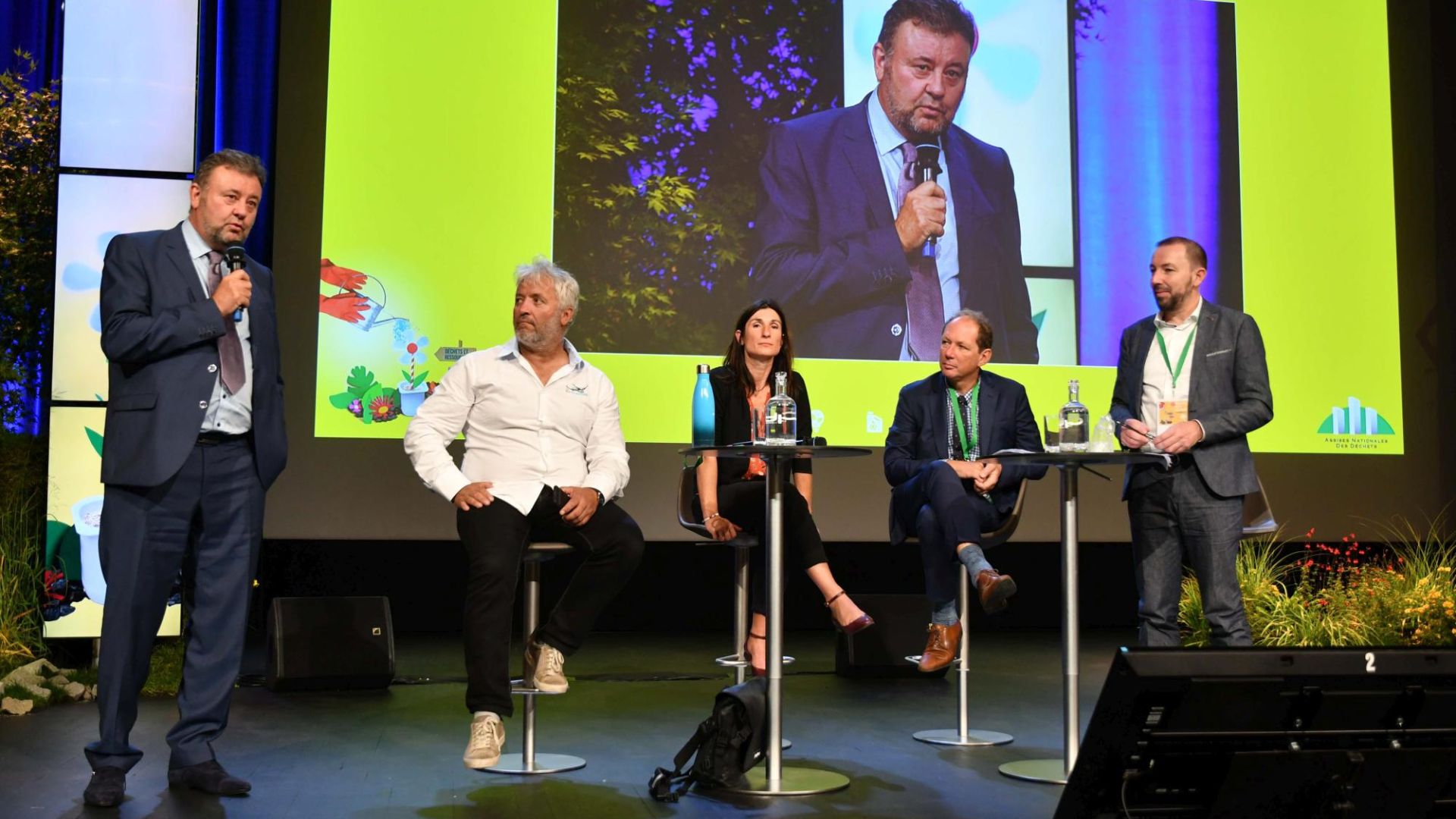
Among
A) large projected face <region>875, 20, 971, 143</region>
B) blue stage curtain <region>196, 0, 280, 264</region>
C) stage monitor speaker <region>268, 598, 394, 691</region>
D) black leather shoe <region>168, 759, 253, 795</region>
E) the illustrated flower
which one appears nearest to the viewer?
black leather shoe <region>168, 759, 253, 795</region>

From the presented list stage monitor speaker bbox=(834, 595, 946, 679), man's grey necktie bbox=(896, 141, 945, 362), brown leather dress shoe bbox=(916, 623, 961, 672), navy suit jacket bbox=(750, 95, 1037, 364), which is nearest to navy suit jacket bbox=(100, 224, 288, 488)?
brown leather dress shoe bbox=(916, 623, 961, 672)

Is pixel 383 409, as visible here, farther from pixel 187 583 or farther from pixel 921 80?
pixel 921 80

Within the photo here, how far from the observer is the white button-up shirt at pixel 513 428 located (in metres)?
3.04

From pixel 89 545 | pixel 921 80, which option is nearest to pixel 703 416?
pixel 89 545

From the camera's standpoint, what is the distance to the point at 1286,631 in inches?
193

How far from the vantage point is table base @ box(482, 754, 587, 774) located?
3.03 meters

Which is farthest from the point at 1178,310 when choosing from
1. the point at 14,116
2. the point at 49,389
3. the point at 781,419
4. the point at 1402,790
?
the point at 14,116

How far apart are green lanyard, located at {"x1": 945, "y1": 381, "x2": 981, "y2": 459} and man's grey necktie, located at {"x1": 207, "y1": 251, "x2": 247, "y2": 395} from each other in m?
1.98

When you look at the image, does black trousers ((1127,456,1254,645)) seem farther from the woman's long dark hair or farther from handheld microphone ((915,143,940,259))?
handheld microphone ((915,143,940,259))

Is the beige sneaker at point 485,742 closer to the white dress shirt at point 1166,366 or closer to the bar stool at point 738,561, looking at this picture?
the bar stool at point 738,561

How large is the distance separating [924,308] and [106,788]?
3.88 meters

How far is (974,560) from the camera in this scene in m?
3.27

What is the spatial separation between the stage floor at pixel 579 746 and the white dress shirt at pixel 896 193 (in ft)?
5.41

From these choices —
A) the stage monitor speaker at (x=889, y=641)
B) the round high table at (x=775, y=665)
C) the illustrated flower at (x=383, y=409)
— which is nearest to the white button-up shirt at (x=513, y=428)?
the round high table at (x=775, y=665)
